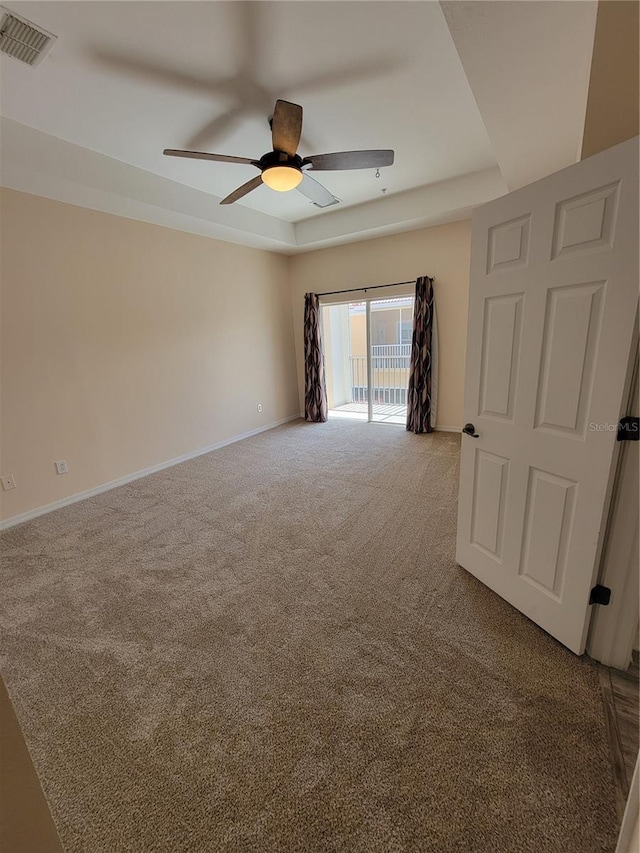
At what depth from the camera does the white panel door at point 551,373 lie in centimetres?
128

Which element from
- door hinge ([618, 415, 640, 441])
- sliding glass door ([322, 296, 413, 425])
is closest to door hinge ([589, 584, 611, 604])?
door hinge ([618, 415, 640, 441])

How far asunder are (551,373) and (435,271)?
A: 144 inches

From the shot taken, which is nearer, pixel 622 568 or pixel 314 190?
pixel 622 568

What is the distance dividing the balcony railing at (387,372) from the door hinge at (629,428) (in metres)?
4.78

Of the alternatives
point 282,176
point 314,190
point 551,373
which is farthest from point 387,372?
point 551,373

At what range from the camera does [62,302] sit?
316 cm

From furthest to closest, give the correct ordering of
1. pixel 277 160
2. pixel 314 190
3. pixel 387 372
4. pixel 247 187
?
pixel 387 372, pixel 314 190, pixel 247 187, pixel 277 160

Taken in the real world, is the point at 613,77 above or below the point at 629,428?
above

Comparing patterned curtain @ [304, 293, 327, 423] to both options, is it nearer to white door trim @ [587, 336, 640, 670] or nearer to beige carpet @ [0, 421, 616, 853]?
beige carpet @ [0, 421, 616, 853]

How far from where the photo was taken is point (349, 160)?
2391 millimetres

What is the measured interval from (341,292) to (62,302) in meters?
3.61

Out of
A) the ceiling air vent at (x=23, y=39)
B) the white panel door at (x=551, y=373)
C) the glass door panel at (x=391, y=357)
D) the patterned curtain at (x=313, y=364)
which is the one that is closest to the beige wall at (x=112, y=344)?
the patterned curtain at (x=313, y=364)

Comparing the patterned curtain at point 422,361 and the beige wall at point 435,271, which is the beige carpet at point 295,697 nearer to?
the patterned curtain at point 422,361

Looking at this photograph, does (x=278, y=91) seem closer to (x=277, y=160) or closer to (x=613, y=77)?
(x=277, y=160)
